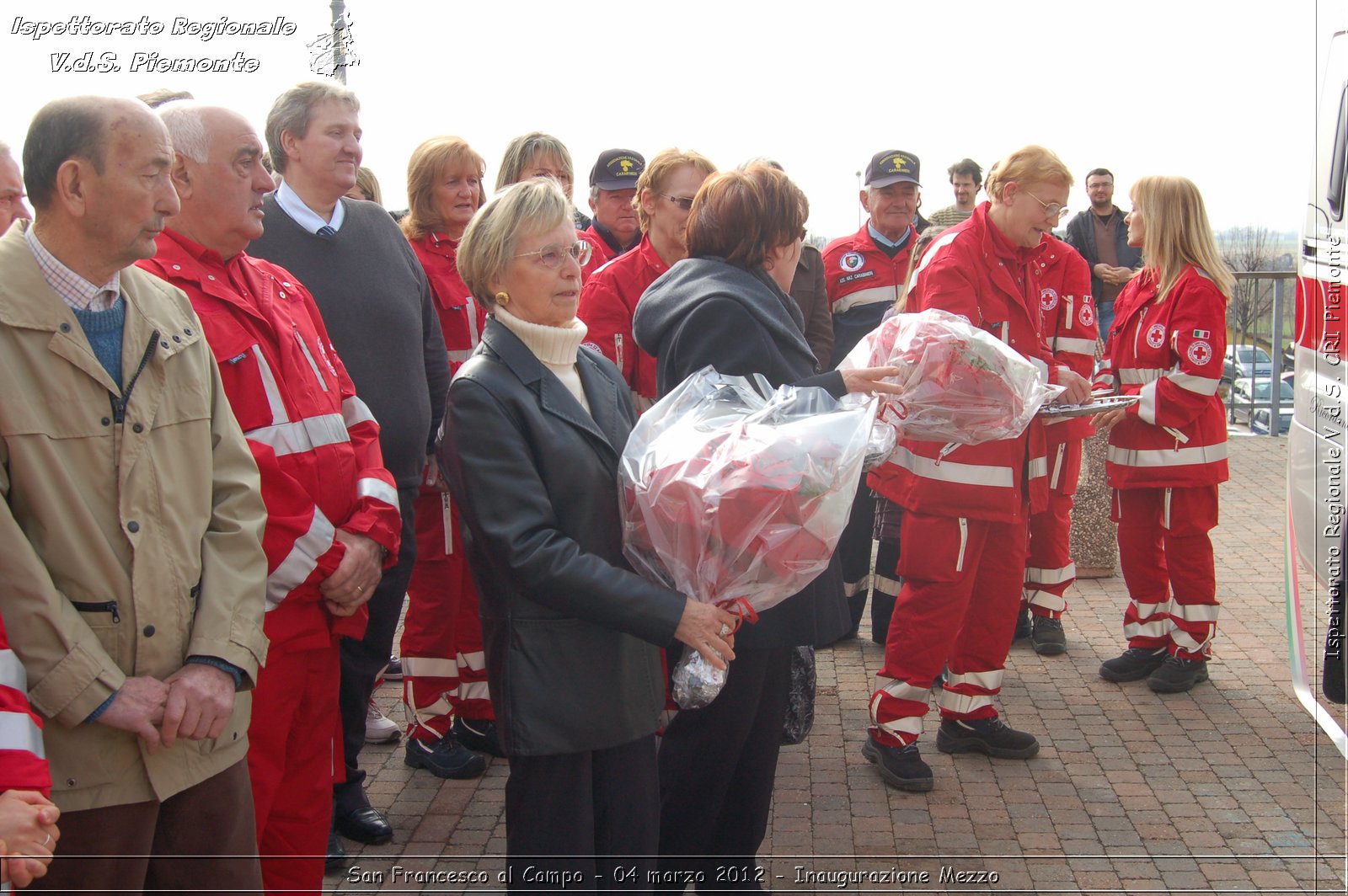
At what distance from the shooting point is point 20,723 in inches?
82.9

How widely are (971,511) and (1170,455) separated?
1672 millimetres

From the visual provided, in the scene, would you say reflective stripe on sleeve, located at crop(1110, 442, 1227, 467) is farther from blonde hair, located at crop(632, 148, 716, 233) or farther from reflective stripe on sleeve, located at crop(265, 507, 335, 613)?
reflective stripe on sleeve, located at crop(265, 507, 335, 613)

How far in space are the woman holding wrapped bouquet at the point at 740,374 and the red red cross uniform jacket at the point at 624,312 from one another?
124cm

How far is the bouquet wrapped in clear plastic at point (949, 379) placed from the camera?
3875mm

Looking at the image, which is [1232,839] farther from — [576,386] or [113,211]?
[113,211]

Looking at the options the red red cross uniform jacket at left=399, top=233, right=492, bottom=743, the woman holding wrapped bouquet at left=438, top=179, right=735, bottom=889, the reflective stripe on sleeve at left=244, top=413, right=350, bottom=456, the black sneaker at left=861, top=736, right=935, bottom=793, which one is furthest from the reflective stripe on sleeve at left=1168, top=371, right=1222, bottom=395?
the reflective stripe on sleeve at left=244, top=413, right=350, bottom=456

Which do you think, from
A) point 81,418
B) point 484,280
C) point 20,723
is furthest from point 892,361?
point 20,723

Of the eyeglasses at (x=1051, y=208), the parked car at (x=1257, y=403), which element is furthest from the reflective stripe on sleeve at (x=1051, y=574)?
the parked car at (x=1257, y=403)

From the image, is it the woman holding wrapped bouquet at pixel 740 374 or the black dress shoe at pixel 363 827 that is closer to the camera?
the woman holding wrapped bouquet at pixel 740 374

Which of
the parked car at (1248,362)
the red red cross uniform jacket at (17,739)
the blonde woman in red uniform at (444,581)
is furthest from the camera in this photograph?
the parked car at (1248,362)

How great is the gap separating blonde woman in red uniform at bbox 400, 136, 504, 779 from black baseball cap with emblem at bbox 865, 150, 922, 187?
260 cm

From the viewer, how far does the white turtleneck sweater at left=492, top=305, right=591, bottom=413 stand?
301 centimetres

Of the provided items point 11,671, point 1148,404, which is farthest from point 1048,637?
point 11,671

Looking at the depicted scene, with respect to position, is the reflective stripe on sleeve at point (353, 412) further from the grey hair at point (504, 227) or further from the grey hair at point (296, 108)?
the grey hair at point (296, 108)
